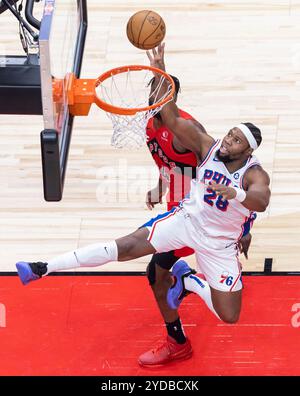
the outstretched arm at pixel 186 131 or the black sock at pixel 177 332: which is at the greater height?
the outstretched arm at pixel 186 131

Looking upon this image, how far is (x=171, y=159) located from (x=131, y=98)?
26.2 inches

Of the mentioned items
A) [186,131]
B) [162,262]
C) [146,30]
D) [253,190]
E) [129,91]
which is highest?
[146,30]

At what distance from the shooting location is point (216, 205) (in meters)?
5.98

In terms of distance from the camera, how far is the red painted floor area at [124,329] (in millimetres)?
6293

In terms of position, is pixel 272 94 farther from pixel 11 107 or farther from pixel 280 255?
pixel 11 107

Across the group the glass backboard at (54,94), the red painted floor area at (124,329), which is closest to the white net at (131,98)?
the glass backboard at (54,94)

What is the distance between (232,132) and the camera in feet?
19.3

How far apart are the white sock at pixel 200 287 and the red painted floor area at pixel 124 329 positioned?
342 millimetres

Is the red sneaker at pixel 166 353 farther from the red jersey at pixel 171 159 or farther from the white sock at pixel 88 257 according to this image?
the red jersey at pixel 171 159

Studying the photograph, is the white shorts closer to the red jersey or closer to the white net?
the red jersey

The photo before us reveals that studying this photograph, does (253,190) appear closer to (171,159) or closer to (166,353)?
(171,159)

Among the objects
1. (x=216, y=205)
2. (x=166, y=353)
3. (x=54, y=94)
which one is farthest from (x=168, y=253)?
(x=54, y=94)
